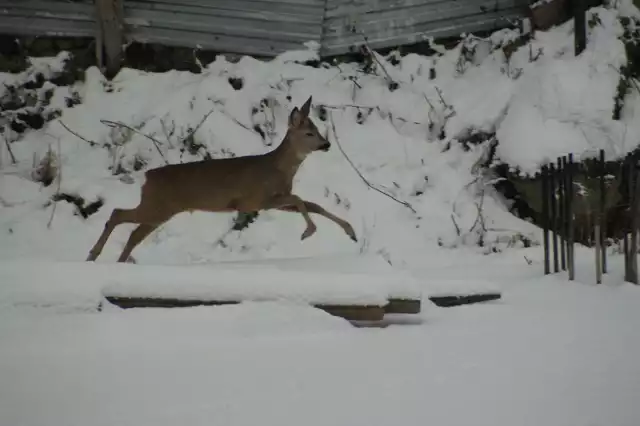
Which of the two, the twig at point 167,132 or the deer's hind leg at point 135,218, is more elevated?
the twig at point 167,132

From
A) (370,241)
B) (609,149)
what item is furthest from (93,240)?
(609,149)

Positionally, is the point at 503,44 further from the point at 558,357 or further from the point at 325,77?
the point at 558,357

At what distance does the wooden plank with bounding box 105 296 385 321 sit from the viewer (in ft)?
6.93

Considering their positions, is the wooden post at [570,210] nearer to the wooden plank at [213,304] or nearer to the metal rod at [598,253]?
the metal rod at [598,253]

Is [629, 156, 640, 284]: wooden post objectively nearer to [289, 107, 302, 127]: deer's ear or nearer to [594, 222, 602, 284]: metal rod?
[594, 222, 602, 284]: metal rod

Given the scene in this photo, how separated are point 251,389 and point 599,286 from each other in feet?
5.24

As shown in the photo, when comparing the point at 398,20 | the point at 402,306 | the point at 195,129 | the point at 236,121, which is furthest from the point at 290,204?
the point at 398,20

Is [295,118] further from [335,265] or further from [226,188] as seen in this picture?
[335,265]

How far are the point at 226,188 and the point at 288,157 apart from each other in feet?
0.95

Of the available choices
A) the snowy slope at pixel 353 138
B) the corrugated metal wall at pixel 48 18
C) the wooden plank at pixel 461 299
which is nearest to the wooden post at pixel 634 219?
the wooden plank at pixel 461 299

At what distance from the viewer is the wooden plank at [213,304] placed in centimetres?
211

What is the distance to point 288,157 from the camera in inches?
113

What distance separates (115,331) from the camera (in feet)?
6.39

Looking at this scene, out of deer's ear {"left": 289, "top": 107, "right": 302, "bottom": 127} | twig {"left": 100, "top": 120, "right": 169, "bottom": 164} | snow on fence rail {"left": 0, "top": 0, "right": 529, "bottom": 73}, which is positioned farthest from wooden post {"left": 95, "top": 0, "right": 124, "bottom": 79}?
deer's ear {"left": 289, "top": 107, "right": 302, "bottom": 127}
